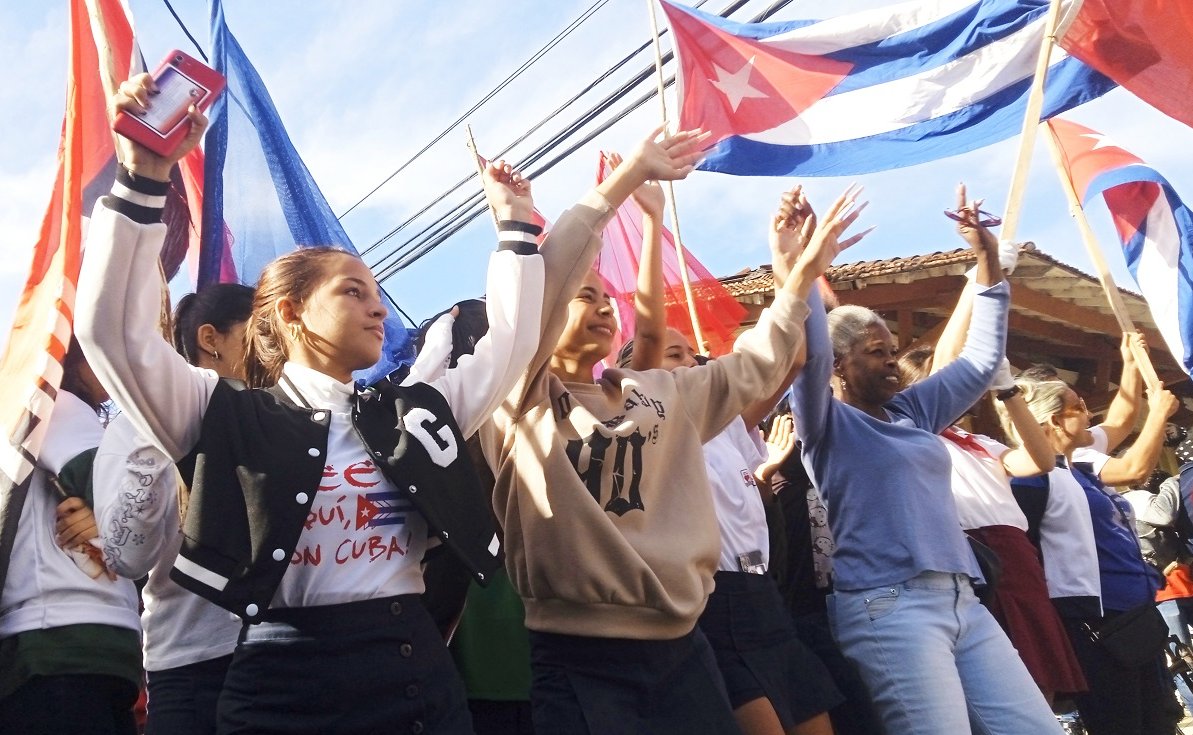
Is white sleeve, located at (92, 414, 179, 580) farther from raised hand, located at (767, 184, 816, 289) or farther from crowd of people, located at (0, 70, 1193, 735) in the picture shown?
raised hand, located at (767, 184, 816, 289)

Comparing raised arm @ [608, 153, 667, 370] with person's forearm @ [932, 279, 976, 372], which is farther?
person's forearm @ [932, 279, 976, 372]

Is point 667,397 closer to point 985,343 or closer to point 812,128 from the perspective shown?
point 985,343

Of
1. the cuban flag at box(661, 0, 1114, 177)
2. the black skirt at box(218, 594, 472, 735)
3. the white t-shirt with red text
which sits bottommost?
the black skirt at box(218, 594, 472, 735)

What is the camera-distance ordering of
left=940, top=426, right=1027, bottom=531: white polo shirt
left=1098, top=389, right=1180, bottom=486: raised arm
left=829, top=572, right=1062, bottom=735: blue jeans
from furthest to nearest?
left=1098, top=389, right=1180, bottom=486: raised arm < left=940, top=426, right=1027, bottom=531: white polo shirt < left=829, top=572, right=1062, bottom=735: blue jeans

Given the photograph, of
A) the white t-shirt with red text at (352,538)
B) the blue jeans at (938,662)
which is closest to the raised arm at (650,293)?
the blue jeans at (938,662)

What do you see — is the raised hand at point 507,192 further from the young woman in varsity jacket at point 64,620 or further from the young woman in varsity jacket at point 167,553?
the young woman in varsity jacket at point 64,620

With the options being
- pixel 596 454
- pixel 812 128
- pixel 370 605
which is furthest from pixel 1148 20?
pixel 370 605

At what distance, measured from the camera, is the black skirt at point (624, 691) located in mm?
2271

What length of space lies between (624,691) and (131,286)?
49.2 inches

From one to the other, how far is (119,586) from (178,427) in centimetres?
88

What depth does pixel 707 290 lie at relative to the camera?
17.7ft

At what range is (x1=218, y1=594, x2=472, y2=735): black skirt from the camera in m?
1.86

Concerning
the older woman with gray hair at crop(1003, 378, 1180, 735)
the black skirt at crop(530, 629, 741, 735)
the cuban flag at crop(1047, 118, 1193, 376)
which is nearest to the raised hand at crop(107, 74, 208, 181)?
the black skirt at crop(530, 629, 741, 735)

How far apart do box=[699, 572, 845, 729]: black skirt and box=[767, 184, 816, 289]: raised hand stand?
0.86 m
